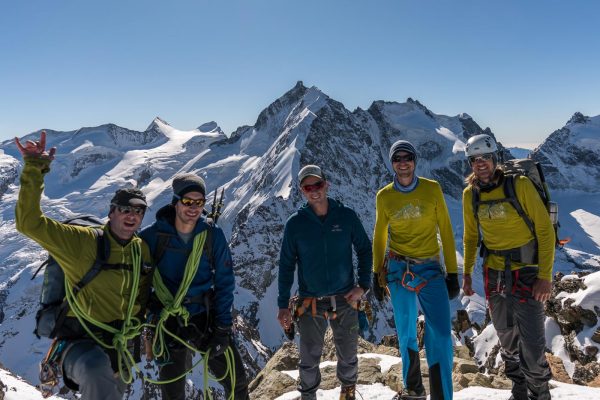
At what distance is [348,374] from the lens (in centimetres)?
700

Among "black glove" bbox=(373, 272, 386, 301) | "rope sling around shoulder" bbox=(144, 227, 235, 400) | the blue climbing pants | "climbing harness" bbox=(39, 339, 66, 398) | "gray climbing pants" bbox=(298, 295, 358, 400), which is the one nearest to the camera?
"climbing harness" bbox=(39, 339, 66, 398)

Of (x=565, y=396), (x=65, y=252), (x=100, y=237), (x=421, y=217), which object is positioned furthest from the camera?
(x=565, y=396)

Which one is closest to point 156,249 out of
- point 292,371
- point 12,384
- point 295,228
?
point 295,228

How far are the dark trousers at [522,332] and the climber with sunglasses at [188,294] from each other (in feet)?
14.2

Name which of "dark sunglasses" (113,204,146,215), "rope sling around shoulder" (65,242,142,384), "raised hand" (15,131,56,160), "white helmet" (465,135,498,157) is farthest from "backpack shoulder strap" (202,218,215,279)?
"white helmet" (465,135,498,157)

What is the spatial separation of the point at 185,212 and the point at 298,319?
2.58m

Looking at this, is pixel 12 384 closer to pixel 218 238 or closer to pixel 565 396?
pixel 218 238

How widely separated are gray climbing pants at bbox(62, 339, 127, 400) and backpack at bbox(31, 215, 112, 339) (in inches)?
14.1

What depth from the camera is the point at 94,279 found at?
18.4ft

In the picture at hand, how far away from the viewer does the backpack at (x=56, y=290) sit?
5520mm

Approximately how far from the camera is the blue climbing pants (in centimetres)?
632

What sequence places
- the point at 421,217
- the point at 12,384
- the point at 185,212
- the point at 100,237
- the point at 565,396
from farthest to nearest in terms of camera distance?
the point at 12,384
the point at 565,396
the point at 421,217
the point at 185,212
the point at 100,237

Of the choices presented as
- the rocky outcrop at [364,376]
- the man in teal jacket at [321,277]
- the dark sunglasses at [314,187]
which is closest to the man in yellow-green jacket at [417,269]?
the man in teal jacket at [321,277]

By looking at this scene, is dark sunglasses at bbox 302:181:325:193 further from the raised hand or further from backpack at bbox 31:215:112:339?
the raised hand
